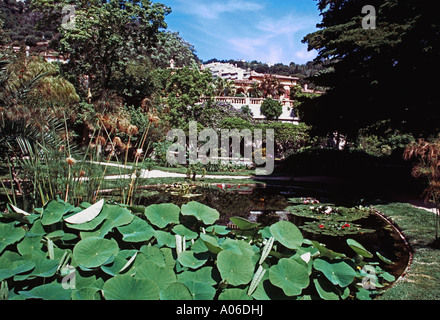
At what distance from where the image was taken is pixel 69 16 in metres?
15.7

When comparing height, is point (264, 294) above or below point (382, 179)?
above

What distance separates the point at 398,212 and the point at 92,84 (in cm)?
1672

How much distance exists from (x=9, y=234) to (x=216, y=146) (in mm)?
17382

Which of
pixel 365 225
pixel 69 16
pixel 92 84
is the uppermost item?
pixel 69 16

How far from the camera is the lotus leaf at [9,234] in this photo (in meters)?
1.43

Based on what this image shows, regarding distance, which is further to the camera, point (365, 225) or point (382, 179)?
point (382, 179)

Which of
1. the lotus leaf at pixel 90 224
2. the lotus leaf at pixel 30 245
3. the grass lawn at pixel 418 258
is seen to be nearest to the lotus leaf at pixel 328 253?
the lotus leaf at pixel 90 224

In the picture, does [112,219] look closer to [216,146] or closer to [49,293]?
[49,293]

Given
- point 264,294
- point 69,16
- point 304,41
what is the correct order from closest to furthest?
point 264,294, point 304,41, point 69,16

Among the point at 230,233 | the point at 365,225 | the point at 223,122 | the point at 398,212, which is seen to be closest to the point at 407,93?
the point at 398,212

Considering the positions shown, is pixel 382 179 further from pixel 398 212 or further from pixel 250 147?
pixel 250 147

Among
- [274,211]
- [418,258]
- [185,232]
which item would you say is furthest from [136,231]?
[274,211]

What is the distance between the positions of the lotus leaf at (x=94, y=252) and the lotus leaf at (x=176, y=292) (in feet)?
0.99

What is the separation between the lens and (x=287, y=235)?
1.53 m
